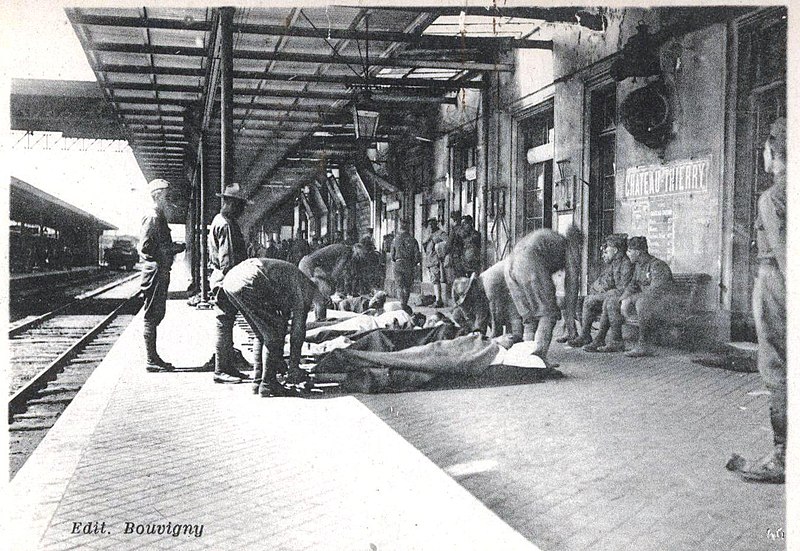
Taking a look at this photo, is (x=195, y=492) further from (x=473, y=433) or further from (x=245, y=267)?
(x=245, y=267)

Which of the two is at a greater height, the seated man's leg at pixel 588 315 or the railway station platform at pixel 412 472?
the seated man's leg at pixel 588 315

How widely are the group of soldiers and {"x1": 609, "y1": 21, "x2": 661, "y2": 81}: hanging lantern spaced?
6.03 feet

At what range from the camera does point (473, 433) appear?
13.3 feet

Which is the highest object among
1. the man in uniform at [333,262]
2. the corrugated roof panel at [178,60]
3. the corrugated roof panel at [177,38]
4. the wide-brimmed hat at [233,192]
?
the corrugated roof panel at [177,38]

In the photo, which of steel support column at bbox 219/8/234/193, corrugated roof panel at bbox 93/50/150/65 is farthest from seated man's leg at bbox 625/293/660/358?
corrugated roof panel at bbox 93/50/150/65

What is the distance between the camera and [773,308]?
3.20 meters

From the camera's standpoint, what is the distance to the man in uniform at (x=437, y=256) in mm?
10266

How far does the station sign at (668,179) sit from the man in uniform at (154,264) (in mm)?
5023

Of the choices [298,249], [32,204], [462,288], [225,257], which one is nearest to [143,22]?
[32,204]

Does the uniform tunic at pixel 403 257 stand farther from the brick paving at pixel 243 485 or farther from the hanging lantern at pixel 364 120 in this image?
the brick paving at pixel 243 485

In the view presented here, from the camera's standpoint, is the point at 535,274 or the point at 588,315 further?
the point at 588,315

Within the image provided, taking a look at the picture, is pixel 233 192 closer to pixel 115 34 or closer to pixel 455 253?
pixel 115 34

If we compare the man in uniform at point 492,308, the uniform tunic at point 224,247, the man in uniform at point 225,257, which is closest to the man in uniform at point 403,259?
the man in uniform at point 492,308

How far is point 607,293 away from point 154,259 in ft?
15.3
